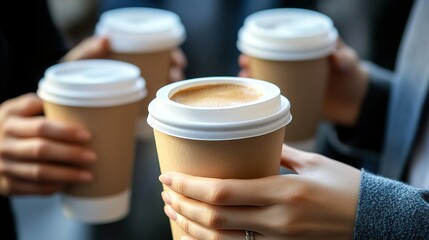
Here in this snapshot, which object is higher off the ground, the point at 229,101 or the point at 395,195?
the point at 229,101

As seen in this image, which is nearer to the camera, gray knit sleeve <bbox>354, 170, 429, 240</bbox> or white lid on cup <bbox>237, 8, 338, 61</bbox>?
gray knit sleeve <bbox>354, 170, 429, 240</bbox>

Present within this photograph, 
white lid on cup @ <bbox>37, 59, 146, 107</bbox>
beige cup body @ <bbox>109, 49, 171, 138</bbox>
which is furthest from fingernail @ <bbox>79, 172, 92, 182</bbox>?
beige cup body @ <bbox>109, 49, 171, 138</bbox>

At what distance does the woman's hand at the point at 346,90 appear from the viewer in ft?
4.20

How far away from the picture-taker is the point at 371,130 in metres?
1.34

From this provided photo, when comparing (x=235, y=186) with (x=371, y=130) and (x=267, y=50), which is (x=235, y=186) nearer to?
(x=267, y=50)

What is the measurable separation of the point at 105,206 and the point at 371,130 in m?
0.66

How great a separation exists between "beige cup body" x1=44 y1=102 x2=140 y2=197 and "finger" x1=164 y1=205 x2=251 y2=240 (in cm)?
36

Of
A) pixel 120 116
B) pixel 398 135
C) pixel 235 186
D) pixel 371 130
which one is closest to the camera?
pixel 235 186

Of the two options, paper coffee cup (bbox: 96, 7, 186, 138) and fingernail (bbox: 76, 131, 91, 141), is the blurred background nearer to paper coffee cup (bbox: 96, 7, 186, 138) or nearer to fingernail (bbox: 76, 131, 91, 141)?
paper coffee cup (bbox: 96, 7, 186, 138)

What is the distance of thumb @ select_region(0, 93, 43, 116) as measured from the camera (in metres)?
1.11

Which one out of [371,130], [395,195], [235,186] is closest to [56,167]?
[235,186]

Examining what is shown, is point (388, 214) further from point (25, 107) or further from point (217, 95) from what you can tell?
point (25, 107)

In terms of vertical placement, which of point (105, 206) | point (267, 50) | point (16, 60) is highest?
point (267, 50)

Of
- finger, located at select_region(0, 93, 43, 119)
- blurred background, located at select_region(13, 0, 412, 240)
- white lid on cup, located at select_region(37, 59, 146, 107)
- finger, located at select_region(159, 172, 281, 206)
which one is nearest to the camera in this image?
finger, located at select_region(159, 172, 281, 206)
